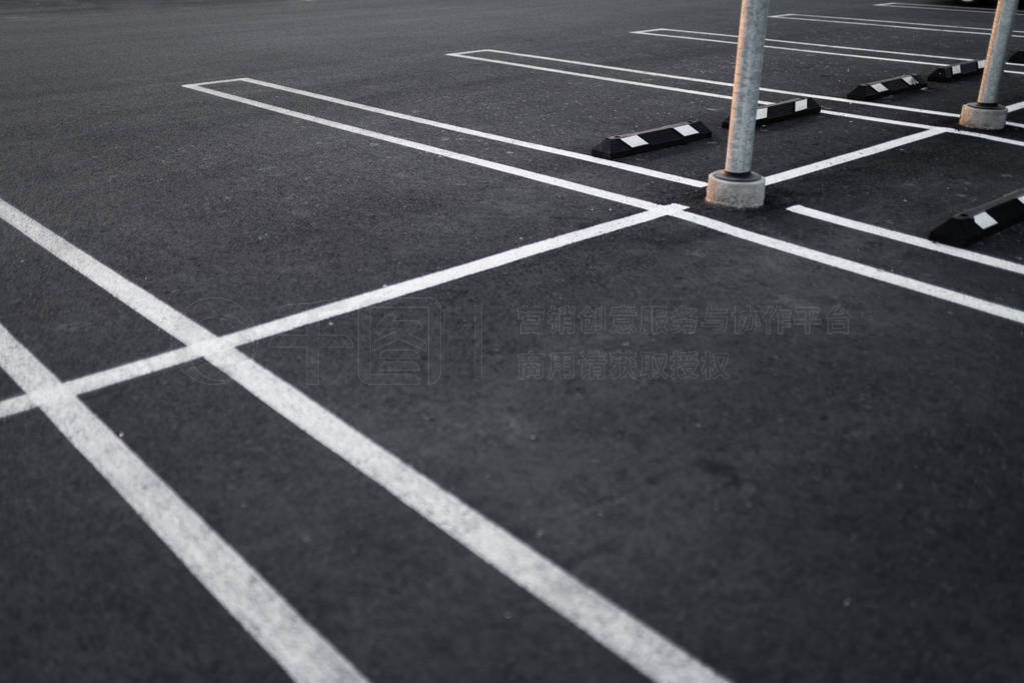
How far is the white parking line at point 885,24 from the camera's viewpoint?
13911mm

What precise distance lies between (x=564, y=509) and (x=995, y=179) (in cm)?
496

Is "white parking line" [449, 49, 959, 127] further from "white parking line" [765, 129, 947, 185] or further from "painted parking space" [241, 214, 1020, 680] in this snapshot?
"painted parking space" [241, 214, 1020, 680]

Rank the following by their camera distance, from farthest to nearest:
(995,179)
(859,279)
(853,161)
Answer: (853,161) < (995,179) < (859,279)

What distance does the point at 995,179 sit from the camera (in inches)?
251

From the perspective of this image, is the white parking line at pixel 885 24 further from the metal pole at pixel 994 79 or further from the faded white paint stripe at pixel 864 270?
the faded white paint stripe at pixel 864 270

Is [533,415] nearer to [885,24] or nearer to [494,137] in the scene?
[494,137]

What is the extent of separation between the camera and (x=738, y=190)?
573 centimetres

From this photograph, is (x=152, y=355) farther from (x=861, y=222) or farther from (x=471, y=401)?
(x=861, y=222)

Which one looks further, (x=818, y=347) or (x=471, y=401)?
(x=818, y=347)

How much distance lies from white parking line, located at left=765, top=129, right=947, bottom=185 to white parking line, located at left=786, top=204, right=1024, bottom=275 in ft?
2.34

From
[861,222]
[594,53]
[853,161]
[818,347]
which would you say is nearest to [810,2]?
[594,53]

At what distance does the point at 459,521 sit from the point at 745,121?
3620mm

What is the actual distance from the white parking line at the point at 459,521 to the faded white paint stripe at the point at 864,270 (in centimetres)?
280

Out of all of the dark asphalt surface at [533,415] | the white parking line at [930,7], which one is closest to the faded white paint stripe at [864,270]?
the dark asphalt surface at [533,415]
